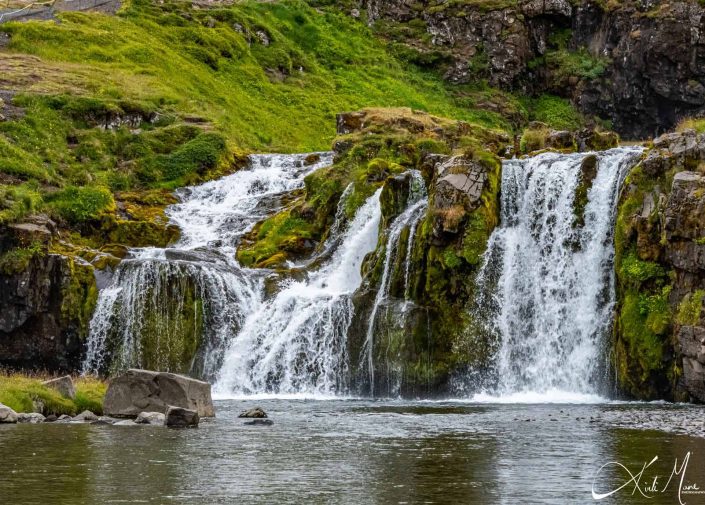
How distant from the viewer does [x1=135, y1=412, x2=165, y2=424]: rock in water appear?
2375 cm

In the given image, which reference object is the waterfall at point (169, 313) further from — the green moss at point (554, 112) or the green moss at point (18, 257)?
the green moss at point (554, 112)

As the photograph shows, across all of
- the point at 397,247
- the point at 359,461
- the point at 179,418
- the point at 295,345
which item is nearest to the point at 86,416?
the point at 179,418

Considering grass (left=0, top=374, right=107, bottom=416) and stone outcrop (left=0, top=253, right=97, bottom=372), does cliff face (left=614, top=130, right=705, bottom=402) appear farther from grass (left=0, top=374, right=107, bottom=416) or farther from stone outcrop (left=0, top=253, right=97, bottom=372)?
stone outcrop (left=0, top=253, right=97, bottom=372)

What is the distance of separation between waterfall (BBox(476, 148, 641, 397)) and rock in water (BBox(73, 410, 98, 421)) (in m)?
16.6

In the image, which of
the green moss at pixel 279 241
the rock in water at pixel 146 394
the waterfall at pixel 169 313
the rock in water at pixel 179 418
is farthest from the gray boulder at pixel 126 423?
the green moss at pixel 279 241

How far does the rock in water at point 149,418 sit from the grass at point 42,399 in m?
2.68

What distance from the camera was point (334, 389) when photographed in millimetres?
37781

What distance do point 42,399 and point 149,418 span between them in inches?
132

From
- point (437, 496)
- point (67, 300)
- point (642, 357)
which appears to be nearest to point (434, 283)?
point (642, 357)

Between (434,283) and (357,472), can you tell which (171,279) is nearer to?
(434,283)

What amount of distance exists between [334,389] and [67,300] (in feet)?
40.4

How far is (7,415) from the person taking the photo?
2309 cm

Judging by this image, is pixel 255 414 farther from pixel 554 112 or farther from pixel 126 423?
pixel 554 112

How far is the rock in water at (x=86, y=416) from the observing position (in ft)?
80.6
